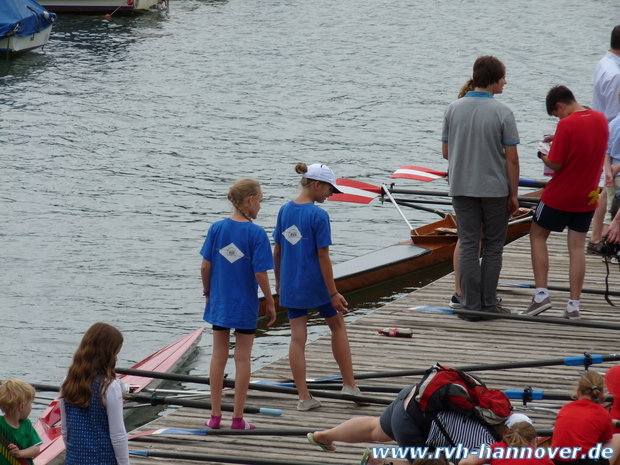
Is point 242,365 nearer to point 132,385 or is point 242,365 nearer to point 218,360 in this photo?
point 218,360

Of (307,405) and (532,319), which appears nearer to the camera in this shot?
(307,405)

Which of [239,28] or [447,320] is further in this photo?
[239,28]

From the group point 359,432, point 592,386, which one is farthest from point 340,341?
point 592,386

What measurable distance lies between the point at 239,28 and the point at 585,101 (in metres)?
16.8

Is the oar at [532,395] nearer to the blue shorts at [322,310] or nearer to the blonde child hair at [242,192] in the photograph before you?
the blue shorts at [322,310]

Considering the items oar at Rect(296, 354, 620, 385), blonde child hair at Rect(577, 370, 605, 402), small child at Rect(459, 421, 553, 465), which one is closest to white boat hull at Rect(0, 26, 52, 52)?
oar at Rect(296, 354, 620, 385)

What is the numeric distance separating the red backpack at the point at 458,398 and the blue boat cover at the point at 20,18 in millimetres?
27143

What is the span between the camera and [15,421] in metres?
4.41

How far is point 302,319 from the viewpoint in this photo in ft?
18.8

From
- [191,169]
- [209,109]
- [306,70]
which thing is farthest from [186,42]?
[191,169]

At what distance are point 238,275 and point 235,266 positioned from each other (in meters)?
0.06

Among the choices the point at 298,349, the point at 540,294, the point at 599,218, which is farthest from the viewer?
the point at 599,218

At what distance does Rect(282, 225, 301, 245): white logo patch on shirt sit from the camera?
554cm

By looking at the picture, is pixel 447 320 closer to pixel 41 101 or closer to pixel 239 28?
pixel 41 101
